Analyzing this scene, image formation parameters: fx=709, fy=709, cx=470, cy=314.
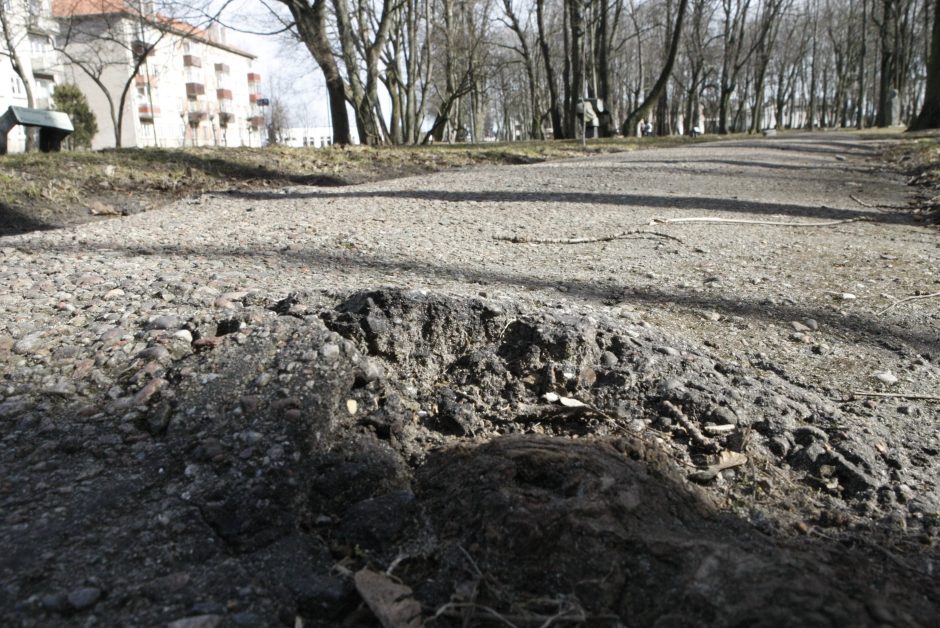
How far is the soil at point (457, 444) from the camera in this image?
1259 millimetres

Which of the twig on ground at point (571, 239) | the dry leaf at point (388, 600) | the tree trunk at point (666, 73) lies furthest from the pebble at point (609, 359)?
the tree trunk at point (666, 73)

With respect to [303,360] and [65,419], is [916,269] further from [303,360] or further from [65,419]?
[65,419]

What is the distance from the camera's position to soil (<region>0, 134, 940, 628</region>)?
1259 mm

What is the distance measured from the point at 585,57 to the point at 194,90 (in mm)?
45637

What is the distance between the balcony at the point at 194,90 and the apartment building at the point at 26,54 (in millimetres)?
16186

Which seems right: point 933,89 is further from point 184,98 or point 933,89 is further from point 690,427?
point 184,98

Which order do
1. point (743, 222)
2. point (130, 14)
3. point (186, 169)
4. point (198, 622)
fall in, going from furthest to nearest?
point (130, 14)
point (186, 169)
point (743, 222)
point (198, 622)

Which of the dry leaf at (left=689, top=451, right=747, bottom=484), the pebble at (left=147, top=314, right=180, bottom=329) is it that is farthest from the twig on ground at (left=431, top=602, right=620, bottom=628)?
the pebble at (left=147, top=314, right=180, bottom=329)

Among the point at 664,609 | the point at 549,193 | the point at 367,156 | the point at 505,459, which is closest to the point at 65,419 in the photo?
the point at 505,459

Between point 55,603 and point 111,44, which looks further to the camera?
point 111,44

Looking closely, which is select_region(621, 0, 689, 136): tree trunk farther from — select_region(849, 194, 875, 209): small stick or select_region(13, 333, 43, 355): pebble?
select_region(13, 333, 43, 355): pebble

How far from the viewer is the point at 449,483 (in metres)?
1.60

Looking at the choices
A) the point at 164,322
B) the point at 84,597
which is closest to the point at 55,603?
the point at 84,597

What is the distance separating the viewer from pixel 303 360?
6.39 ft
